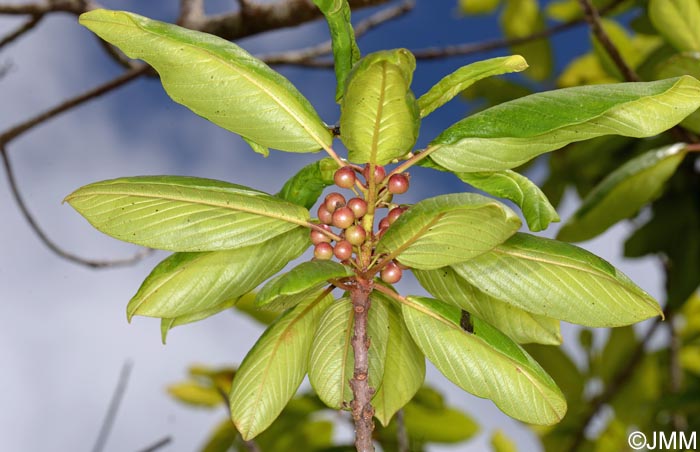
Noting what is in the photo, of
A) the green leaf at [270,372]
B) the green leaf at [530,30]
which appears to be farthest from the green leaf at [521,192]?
the green leaf at [530,30]

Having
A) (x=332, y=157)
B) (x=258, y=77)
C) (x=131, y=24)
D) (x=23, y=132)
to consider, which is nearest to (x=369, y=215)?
(x=332, y=157)

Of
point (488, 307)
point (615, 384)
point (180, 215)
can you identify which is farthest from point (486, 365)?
point (615, 384)

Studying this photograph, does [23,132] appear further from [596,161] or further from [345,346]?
[596,161]

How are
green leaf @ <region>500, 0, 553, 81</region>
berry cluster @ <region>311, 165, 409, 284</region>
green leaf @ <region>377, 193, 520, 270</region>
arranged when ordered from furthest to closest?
green leaf @ <region>500, 0, 553, 81</region> → berry cluster @ <region>311, 165, 409, 284</region> → green leaf @ <region>377, 193, 520, 270</region>

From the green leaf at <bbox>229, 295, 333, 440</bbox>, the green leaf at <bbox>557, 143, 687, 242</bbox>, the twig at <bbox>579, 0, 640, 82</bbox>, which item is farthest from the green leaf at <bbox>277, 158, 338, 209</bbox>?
the twig at <bbox>579, 0, 640, 82</bbox>

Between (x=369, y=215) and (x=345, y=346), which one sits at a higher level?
(x=369, y=215)

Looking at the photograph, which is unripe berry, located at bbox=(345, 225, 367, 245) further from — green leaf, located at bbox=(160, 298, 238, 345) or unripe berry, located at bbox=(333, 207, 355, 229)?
green leaf, located at bbox=(160, 298, 238, 345)
